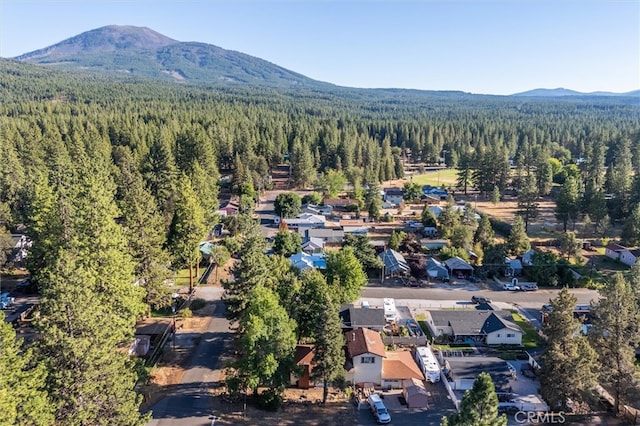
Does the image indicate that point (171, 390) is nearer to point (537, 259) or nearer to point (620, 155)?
point (537, 259)

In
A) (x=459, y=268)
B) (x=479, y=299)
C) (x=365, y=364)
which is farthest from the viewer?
(x=459, y=268)

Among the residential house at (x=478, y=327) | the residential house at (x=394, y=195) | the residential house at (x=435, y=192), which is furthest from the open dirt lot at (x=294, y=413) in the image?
the residential house at (x=435, y=192)

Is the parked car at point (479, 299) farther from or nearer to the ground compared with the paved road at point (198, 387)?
farther from the ground

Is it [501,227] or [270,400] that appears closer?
[270,400]

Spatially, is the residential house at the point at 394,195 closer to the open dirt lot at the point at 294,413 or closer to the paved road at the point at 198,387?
the paved road at the point at 198,387

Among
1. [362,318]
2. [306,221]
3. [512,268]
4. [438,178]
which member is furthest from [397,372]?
[438,178]

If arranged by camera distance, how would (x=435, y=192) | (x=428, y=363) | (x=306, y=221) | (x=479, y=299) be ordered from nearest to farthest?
(x=428, y=363)
(x=479, y=299)
(x=306, y=221)
(x=435, y=192)

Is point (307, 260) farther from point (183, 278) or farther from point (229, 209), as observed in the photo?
point (229, 209)
